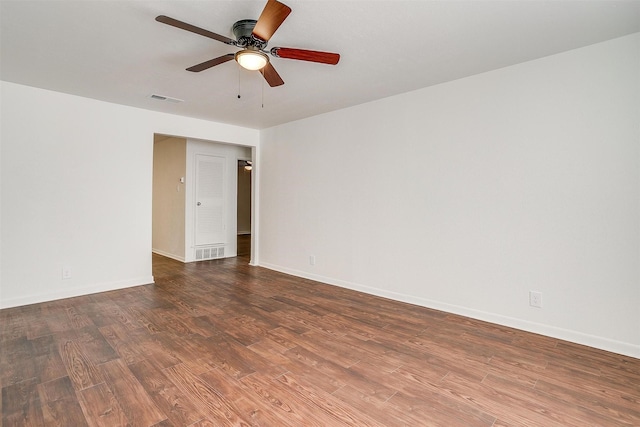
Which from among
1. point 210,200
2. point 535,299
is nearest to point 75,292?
point 210,200

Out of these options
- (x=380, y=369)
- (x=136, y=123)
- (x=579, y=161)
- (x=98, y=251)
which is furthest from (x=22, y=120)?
(x=579, y=161)

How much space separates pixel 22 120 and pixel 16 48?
1223mm

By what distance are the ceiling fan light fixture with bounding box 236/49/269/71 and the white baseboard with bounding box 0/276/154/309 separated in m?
3.52

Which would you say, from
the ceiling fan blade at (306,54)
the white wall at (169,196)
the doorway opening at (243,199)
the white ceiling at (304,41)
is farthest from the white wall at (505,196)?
the doorway opening at (243,199)

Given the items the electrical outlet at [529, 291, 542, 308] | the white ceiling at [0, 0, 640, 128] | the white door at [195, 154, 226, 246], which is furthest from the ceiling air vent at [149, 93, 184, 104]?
the electrical outlet at [529, 291, 542, 308]

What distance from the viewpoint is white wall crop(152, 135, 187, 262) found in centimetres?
607

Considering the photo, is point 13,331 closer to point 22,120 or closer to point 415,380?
point 22,120

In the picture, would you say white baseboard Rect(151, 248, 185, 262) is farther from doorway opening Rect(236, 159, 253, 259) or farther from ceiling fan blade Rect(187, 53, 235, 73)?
ceiling fan blade Rect(187, 53, 235, 73)

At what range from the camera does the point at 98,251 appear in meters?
4.07

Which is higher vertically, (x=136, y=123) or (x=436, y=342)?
(x=136, y=123)

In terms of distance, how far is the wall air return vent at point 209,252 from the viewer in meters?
6.15

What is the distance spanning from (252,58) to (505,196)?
2.54 metres

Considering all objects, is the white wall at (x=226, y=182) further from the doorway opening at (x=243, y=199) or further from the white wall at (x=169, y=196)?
the doorway opening at (x=243, y=199)

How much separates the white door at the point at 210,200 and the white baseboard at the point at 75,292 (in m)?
1.80
